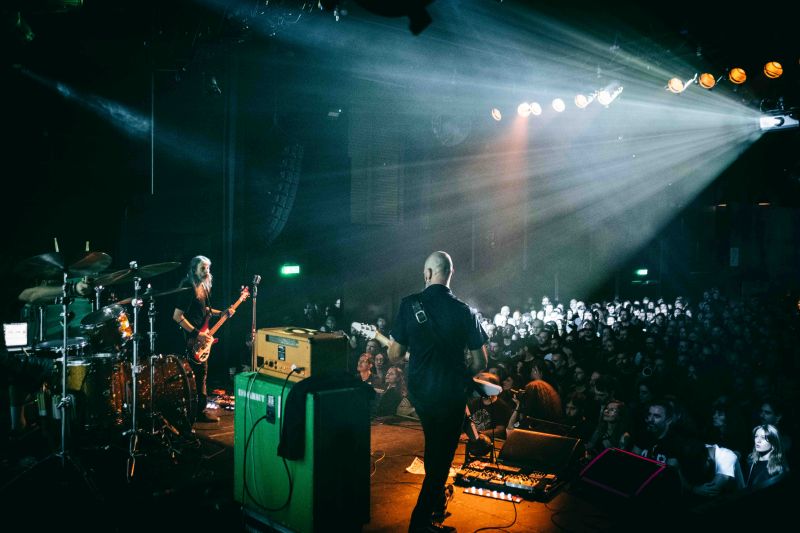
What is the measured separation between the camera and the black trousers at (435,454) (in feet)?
10.4

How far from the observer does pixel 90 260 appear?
4.36m

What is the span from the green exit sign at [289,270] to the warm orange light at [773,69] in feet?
21.9

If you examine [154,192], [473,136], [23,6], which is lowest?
[154,192]

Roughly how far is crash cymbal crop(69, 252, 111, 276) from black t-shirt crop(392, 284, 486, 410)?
2.57 m

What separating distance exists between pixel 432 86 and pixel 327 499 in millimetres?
7042

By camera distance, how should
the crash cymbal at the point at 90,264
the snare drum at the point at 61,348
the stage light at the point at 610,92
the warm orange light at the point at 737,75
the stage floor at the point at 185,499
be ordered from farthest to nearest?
1. the stage light at the point at 610,92
2. the warm orange light at the point at 737,75
3. the snare drum at the point at 61,348
4. the crash cymbal at the point at 90,264
5. the stage floor at the point at 185,499

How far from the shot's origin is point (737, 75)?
20.7ft

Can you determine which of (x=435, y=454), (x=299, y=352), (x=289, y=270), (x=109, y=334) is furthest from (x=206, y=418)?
(x=435, y=454)

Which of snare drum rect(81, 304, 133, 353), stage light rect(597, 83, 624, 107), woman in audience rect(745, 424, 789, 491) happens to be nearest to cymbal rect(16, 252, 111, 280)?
snare drum rect(81, 304, 133, 353)

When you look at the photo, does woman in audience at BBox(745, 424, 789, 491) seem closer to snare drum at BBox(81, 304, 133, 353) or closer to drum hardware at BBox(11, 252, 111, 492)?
drum hardware at BBox(11, 252, 111, 492)

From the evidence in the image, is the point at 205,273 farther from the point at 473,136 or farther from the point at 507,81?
the point at 473,136

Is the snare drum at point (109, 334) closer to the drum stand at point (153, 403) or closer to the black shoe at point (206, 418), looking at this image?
the drum stand at point (153, 403)

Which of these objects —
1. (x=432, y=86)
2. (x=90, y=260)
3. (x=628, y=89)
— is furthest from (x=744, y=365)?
(x=90, y=260)

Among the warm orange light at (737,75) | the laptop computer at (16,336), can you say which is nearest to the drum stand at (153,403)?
the laptop computer at (16,336)
